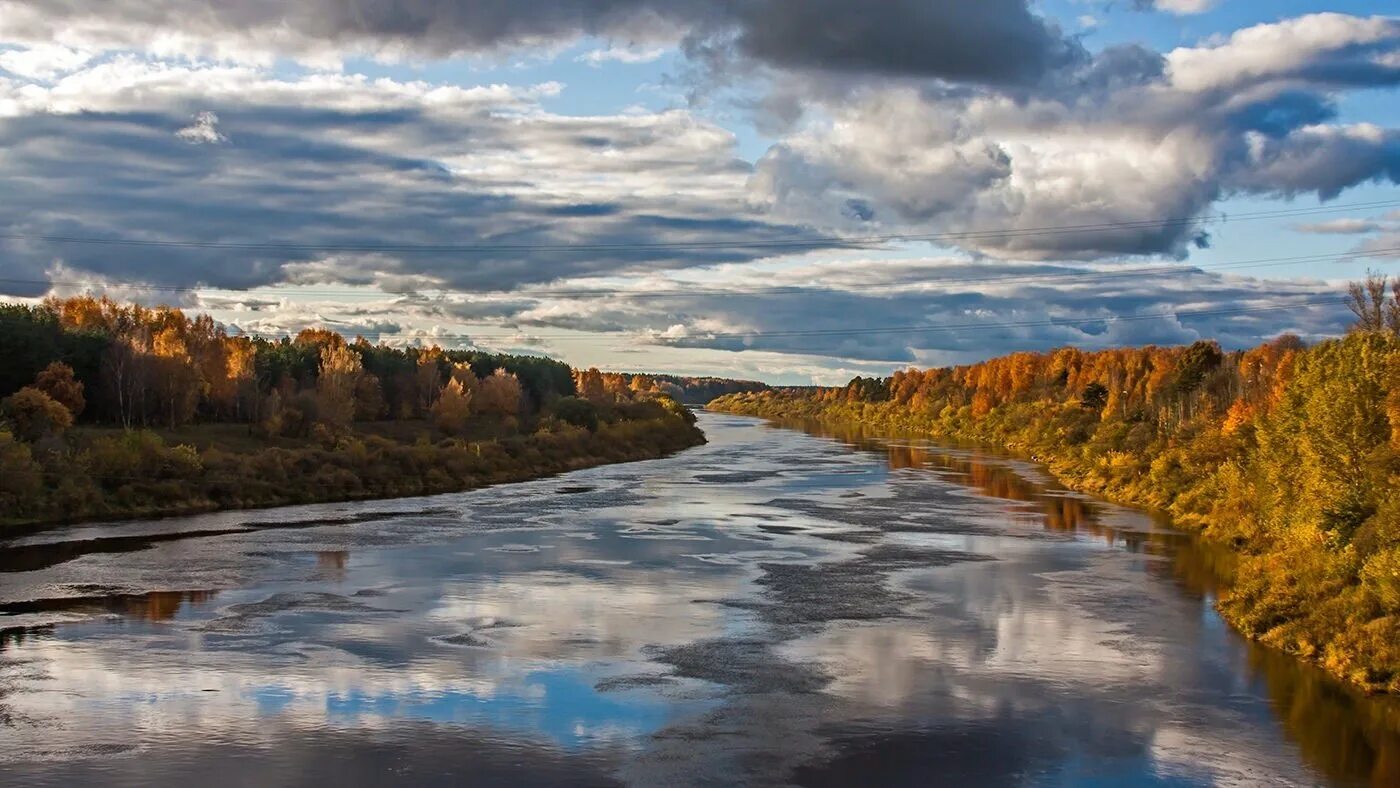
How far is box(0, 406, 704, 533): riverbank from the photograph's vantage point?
53375mm

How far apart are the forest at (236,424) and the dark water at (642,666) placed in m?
7.86

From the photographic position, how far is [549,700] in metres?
24.6

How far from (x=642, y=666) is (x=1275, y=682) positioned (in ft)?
46.3

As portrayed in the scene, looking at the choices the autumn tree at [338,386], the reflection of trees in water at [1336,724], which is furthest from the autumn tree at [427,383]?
the reflection of trees in water at [1336,724]

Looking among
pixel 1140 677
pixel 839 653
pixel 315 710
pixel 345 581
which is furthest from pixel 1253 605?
pixel 345 581

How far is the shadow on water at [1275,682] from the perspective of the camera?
842 inches

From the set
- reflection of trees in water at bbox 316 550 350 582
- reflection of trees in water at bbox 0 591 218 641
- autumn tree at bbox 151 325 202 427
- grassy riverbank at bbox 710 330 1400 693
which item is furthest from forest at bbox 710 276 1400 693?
autumn tree at bbox 151 325 202 427

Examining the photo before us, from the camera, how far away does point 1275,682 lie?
26703 millimetres

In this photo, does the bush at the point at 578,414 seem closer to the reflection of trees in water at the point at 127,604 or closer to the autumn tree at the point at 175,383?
the autumn tree at the point at 175,383

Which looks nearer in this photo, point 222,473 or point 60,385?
point 222,473

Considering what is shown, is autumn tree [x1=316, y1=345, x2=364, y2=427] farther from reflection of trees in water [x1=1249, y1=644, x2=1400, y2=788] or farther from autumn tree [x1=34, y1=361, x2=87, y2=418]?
reflection of trees in water [x1=1249, y1=644, x2=1400, y2=788]

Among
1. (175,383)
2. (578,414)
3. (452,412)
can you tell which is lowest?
(578,414)

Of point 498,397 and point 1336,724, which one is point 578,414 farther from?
point 1336,724

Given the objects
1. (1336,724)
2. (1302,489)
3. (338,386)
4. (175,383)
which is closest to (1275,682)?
(1336,724)
